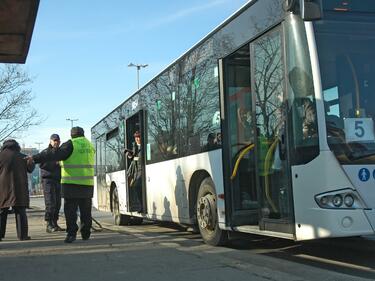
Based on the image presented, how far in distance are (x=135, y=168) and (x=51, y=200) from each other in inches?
87.3

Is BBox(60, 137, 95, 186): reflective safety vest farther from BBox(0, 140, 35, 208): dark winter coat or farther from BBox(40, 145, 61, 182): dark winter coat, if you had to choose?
BBox(40, 145, 61, 182): dark winter coat

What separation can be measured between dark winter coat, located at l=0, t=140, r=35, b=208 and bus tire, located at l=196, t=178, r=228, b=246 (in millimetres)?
3183

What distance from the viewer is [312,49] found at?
6344 millimetres

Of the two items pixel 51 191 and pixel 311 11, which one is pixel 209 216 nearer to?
pixel 311 11

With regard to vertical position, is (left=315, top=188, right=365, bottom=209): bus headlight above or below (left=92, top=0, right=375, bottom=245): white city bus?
below

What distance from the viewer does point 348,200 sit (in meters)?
6.13

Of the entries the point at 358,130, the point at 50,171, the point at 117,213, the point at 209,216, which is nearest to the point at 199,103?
the point at 209,216

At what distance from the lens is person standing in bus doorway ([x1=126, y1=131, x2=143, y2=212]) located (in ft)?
42.1

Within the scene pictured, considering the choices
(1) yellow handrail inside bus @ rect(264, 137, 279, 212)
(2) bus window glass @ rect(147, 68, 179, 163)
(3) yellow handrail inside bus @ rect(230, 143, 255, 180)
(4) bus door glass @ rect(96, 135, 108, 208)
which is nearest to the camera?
(1) yellow handrail inside bus @ rect(264, 137, 279, 212)

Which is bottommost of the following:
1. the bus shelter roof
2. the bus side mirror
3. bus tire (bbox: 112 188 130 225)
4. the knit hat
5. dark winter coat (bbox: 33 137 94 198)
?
bus tire (bbox: 112 188 130 225)


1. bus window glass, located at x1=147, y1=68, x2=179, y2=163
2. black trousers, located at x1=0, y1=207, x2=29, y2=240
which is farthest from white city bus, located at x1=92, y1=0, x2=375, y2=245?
black trousers, located at x1=0, y1=207, x2=29, y2=240

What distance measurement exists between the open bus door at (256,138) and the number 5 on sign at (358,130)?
2.48 ft

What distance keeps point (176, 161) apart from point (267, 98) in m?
3.53

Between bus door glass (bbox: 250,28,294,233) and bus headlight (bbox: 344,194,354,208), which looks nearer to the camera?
bus headlight (bbox: 344,194,354,208)
